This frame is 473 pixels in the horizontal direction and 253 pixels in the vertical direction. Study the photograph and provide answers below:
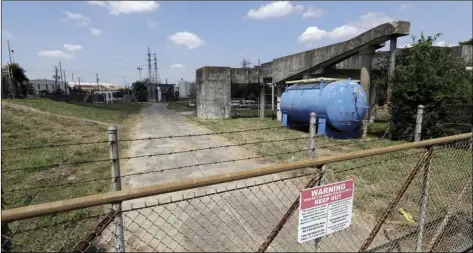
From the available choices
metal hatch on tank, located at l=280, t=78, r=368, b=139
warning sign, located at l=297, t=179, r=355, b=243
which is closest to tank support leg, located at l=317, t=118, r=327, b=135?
metal hatch on tank, located at l=280, t=78, r=368, b=139

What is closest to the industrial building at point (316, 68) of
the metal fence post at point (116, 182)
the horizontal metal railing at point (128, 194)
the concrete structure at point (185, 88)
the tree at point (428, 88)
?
the tree at point (428, 88)

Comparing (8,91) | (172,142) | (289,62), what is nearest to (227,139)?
(172,142)

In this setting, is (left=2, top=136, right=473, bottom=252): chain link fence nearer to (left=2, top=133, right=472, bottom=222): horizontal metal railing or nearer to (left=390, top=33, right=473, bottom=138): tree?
(left=2, top=133, right=472, bottom=222): horizontal metal railing

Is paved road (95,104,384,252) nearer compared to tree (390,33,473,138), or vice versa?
paved road (95,104,384,252)

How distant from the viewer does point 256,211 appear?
5422 millimetres

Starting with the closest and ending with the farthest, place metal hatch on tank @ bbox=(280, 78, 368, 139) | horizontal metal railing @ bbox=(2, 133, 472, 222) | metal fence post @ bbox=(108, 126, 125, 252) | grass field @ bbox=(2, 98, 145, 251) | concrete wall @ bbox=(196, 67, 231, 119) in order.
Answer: horizontal metal railing @ bbox=(2, 133, 472, 222), metal fence post @ bbox=(108, 126, 125, 252), grass field @ bbox=(2, 98, 145, 251), metal hatch on tank @ bbox=(280, 78, 368, 139), concrete wall @ bbox=(196, 67, 231, 119)

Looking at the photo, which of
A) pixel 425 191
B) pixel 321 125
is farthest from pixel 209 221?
Answer: pixel 321 125

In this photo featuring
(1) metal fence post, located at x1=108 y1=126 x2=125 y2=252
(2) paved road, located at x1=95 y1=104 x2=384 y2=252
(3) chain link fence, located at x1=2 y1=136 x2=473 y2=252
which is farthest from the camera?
(2) paved road, located at x1=95 y1=104 x2=384 y2=252

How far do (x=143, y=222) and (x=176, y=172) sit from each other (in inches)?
125

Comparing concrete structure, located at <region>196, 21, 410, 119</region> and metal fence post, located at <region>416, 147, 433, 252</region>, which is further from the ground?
concrete structure, located at <region>196, 21, 410, 119</region>

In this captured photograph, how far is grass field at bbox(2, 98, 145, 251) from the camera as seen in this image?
4.70m

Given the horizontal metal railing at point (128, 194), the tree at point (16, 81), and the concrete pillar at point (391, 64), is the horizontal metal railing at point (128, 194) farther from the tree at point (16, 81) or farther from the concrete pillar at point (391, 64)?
the tree at point (16, 81)

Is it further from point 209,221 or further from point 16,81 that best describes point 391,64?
point 16,81

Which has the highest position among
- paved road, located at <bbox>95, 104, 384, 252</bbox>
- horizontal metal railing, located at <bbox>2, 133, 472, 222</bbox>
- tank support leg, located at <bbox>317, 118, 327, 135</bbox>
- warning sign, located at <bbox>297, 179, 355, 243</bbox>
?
horizontal metal railing, located at <bbox>2, 133, 472, 222</bbox>
